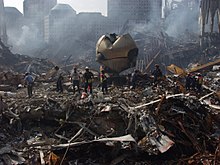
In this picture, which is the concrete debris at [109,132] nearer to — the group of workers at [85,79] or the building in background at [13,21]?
the group of workers at [85,79]

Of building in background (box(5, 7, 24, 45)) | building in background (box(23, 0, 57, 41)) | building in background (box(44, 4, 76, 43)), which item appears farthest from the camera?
building in background (box(23, 0, 57, 41))

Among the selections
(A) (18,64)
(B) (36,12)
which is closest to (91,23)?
(B) (36,12)

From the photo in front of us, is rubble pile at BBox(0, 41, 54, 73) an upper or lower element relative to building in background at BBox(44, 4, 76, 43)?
lower

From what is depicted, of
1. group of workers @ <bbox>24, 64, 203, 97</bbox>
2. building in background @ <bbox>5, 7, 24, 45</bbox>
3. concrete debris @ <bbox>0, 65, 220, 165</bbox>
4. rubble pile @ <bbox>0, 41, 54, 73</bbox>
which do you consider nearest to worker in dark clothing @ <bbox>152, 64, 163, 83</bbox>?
group of workers @ <bbox>24, 64, 203, 97</bbox>

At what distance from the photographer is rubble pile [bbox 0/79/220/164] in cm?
600

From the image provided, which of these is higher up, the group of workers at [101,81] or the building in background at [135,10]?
the building in background at [135,10]

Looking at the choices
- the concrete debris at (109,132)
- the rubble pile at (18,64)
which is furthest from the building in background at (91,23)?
the concrete debris at (109,132)

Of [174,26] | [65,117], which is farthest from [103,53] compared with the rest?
[174,26]

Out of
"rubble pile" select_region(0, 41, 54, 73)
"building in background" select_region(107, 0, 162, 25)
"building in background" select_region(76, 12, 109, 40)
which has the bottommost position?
"rubble pile" select_region(0, 41, 54, 73)

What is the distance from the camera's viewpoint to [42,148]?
6.39 meters

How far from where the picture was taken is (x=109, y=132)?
6957 millimetres

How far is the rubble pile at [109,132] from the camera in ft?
19.7

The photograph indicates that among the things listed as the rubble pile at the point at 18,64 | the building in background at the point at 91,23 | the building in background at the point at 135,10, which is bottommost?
the rubble pile at the point at 18,64

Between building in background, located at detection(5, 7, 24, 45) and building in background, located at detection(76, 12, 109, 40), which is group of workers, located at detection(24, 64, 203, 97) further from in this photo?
building in background, located at detection(5, 7, 24, 45)
